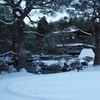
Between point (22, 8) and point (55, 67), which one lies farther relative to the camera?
point (55, 67)

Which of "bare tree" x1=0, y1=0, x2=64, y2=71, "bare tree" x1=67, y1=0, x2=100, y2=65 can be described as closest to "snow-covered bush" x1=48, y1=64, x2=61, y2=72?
"bare tree" x1=0, y1=0, x2=64, y2=71

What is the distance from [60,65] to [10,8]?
5.38 meters

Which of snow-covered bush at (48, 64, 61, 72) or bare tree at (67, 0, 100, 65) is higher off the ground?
bare tree at (67, 0, 100, 65)

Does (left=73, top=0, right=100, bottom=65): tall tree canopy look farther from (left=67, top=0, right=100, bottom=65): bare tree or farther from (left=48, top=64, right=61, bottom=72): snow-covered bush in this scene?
(left=48, top=64, right=61, bottom=72): snow-covered bush

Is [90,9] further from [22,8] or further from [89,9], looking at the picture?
[22,8]

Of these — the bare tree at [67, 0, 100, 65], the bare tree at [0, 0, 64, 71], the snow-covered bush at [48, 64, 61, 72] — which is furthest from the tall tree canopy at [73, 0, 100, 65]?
the snow-covered bush at [48, 64, 61, 72]

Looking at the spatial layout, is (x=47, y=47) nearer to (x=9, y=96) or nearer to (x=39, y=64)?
(x=39, y=64)

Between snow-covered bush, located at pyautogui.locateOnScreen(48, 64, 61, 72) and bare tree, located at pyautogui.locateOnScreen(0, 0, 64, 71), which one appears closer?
bare tree, located at pyautogui.locateOnScreen(0, 0, 64, 71)

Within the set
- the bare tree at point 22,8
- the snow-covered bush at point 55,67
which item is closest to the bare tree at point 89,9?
the bare tree at point 22,8

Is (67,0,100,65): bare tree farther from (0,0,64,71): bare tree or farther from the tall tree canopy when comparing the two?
(0,0,64,71): bare tree

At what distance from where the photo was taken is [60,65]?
1242 cm

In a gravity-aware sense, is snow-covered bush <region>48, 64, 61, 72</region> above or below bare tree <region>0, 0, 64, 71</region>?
below

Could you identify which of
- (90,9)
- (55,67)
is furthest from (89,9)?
(55,67)

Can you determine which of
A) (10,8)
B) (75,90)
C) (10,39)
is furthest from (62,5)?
(75,90)
